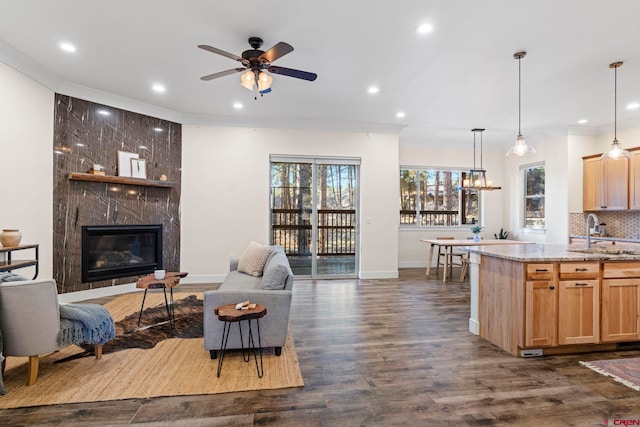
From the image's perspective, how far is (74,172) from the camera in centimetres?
462

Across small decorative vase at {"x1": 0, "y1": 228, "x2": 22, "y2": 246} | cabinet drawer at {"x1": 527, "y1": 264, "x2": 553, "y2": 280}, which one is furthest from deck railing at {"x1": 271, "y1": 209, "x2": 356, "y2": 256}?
cabinet drawer at {"x1": 527, "y1": 264, "x2": 553, "y2": 280}

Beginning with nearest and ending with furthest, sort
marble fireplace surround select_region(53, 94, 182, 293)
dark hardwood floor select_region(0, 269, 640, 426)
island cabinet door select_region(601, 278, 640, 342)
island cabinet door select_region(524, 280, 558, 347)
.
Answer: dark hardwood floor select_region(0, 269, 640, 426), island cabinet door select_region(524, 280, 558, 347), island cabinet door select_region(601, 278, 640, 342), marble fireplace surround select_region(53, 94, 182, 293)

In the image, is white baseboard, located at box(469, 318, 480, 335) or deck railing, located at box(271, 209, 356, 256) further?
deck railing, located at box(271, 209, 356, 256)

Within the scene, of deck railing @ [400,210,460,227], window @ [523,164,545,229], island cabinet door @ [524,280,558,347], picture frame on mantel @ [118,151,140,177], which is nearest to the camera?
island cabinet door @ [524,280,558,347]

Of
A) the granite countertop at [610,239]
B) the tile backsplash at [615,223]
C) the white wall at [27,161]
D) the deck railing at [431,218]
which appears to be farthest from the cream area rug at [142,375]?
the tile backsplash at [615,223]

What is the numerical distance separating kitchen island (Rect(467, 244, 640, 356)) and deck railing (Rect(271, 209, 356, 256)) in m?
3.51

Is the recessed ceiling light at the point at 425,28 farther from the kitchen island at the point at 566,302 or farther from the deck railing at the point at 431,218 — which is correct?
the deck railing at the point at 431,218

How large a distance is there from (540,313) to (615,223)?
5024 millimetres

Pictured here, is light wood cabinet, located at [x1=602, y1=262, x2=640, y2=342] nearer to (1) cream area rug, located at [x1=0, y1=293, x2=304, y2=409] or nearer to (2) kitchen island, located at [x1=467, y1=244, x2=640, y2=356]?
(2) kitchen island, located at [x1=467, y1=244, x2=640, y2=356]

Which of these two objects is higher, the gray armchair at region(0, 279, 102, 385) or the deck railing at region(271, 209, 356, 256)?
the deck railing at region(271, 209, 356, 256)

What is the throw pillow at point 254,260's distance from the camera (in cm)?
417

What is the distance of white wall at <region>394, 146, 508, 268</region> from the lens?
7820mm

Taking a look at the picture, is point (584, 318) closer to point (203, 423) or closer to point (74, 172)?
point (203, 423)

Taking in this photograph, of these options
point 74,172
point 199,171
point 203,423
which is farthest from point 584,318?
point 74,172
